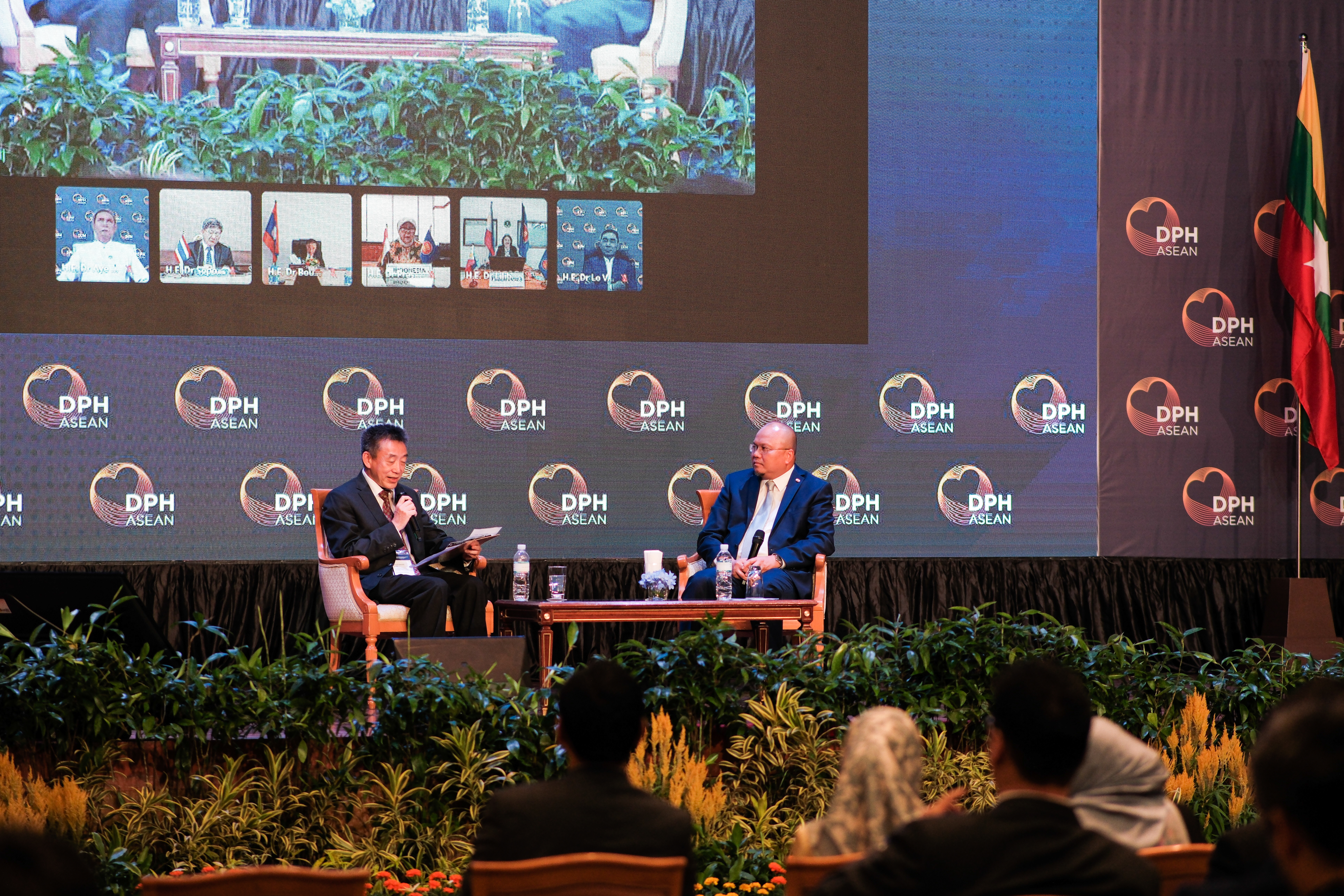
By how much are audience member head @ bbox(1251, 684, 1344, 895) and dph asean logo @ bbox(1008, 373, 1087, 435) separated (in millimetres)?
5935

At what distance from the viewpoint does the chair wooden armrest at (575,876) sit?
1.73 meters

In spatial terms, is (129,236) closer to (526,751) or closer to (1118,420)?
(526,751)

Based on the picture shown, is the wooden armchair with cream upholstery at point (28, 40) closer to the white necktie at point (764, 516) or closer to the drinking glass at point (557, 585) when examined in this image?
the drinking glass at point (557, 585)

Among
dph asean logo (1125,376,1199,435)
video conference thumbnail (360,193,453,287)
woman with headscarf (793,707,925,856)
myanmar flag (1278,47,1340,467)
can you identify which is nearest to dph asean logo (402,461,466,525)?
video conference thumbnail (360,193,453,287)

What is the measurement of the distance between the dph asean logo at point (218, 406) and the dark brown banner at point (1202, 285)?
448 cm

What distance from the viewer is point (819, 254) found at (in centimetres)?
692

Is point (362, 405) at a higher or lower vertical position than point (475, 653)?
higher

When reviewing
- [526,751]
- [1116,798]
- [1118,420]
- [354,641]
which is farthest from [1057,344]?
[1116,798]

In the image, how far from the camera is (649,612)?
5426 millimetres

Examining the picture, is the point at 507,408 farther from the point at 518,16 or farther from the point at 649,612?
the point at 518,16

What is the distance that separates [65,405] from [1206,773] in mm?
5230

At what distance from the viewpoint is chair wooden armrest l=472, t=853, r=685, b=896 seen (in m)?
1.73

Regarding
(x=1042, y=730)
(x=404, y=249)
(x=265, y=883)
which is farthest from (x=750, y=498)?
(x=265, y=883)

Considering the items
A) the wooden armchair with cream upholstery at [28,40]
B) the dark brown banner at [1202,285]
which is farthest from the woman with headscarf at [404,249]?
the dark brown banner at [1202,285]
